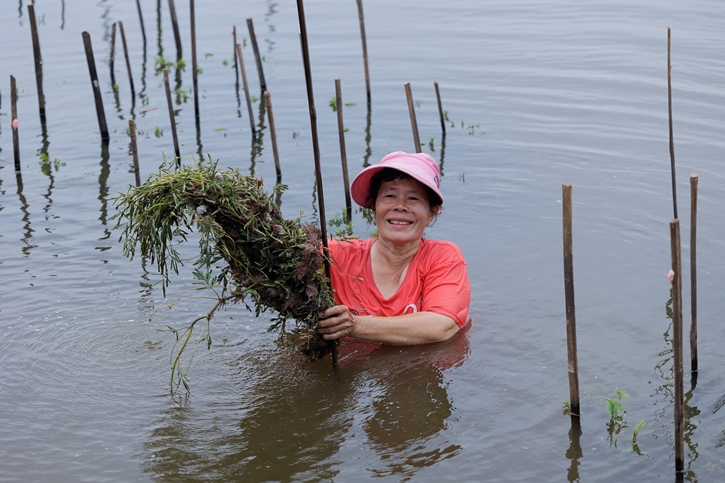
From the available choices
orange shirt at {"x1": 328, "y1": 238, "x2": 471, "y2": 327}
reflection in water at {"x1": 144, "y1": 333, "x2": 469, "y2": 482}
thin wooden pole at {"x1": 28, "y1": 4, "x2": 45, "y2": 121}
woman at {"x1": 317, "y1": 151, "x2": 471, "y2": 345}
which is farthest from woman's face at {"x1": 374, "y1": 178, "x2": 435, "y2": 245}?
thin wooden pole at {"x1": 28, "y1": 4, "x2": 45, "y2": 121}

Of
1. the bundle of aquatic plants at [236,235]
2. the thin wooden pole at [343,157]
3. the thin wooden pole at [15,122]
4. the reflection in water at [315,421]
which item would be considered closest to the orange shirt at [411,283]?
the reflection in water at [315,421]

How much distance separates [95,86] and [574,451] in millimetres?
8655

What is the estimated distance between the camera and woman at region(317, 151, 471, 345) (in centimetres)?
605

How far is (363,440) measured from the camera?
553cm

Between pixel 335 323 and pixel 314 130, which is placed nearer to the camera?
pixel 314 130

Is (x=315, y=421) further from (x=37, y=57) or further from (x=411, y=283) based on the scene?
(x=37, y=57)

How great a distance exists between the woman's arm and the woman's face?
0.57 m

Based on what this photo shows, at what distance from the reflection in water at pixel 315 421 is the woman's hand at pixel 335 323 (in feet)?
1.75

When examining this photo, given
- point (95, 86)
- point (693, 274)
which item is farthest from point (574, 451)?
point (95, 86)

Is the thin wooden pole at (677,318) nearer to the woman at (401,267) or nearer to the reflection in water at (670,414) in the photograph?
the reflection in water at (670,414)

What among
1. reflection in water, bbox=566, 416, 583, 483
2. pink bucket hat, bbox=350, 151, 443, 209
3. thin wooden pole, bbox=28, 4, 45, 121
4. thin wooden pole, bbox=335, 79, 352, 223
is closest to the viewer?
reflection in water, bbox=566, 416, 583, 483

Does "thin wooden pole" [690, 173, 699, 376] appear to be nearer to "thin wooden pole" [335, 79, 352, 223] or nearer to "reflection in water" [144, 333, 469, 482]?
"reflection in water" [144, 333, 469, 482]

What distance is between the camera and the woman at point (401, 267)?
605 centimetres

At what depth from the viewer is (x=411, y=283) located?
6.34 metres
